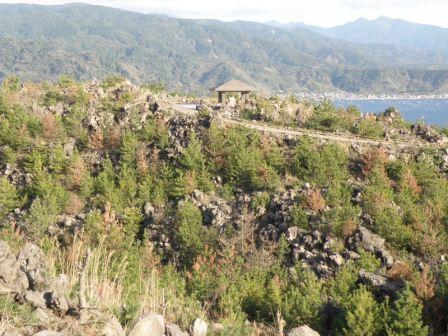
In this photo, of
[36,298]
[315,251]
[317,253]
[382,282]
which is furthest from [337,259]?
[36,298]

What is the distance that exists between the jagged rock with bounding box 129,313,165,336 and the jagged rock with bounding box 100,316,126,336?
24 centimetres

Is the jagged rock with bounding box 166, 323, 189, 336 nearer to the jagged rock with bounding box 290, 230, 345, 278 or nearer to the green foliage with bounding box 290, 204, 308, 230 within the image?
the jagged rock with bounding box 290, 230, 345, 278

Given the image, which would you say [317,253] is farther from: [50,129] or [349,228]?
[50,129]

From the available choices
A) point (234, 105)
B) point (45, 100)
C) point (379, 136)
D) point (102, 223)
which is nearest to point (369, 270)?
point (102, 223)

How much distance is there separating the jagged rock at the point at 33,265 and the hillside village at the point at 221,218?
6 cm

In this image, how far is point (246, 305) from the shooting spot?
18.5 m

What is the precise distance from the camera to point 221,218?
26.7 metres

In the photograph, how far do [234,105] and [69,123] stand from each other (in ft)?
49.7

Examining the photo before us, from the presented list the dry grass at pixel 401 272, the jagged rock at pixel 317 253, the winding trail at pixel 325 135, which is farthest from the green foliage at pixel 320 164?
the dry grass at pixel 401 272

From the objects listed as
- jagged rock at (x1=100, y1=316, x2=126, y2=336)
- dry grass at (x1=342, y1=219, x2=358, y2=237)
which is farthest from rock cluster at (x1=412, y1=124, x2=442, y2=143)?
jagged rock at (x1=100, y1=316, x2=126, y2=336)

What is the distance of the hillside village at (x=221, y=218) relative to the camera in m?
11.3

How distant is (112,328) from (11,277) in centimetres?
324

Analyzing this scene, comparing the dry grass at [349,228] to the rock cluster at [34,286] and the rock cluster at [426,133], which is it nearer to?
the rock cluster at [426,133]

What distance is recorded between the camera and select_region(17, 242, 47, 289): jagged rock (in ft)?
34.1
